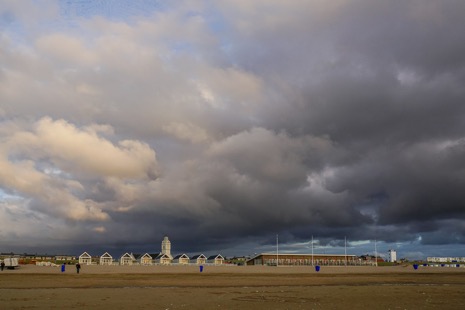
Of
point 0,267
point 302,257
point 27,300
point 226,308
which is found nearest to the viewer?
point 226,308

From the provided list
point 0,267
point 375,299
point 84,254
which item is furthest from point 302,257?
point 375,299

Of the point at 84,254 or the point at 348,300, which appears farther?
the point at 84,254

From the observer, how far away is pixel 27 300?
29484mm

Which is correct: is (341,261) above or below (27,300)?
below

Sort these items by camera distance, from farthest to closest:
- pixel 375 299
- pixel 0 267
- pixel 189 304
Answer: pixel 0 267, pixel 375 299, pixel 189 304

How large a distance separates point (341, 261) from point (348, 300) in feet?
577

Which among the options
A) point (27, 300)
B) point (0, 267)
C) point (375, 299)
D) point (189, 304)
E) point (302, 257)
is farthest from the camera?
point (302, 257)

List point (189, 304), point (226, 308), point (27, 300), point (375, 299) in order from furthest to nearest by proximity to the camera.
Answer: point (375, 299)
point (27, 300)
point (189, 304)
point (226, 308)

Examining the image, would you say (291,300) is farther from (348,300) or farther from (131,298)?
(131,298)

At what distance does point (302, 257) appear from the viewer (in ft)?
634

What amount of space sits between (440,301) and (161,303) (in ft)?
59.0

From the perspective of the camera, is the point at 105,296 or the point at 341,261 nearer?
the point at 105,296

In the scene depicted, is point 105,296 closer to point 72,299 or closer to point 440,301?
point 72,299

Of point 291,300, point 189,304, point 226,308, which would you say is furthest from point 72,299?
point 291,300
